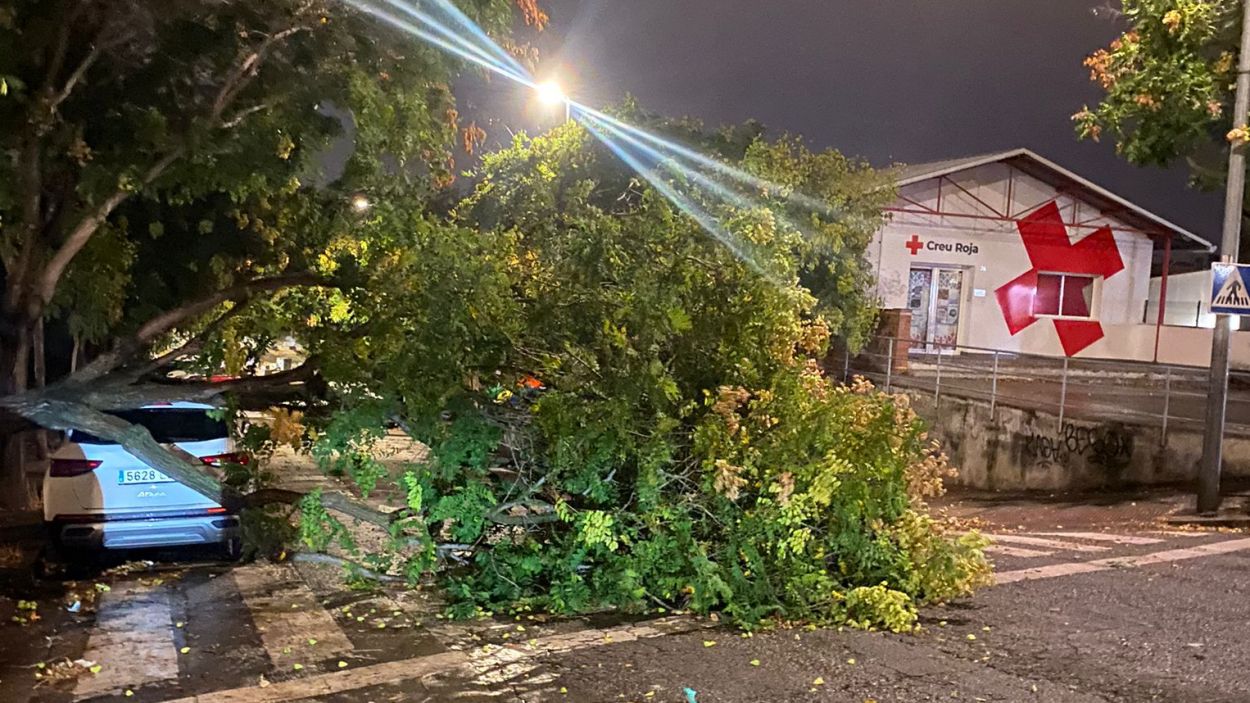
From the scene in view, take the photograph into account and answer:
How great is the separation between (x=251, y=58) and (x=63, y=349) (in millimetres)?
9140

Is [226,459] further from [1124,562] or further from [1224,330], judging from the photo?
[1224,330]

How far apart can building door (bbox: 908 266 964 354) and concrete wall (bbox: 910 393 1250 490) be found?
870 cm

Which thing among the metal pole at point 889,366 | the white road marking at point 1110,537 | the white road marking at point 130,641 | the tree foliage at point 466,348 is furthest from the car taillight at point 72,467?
the metal pole at point 889,366

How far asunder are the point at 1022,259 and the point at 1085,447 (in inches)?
453

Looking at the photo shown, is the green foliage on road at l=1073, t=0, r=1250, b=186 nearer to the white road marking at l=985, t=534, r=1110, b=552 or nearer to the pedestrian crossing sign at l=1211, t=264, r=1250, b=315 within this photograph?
the pedestrian crossing sign at l=1211, t=264, r=1250, b=315

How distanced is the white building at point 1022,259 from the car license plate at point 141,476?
18.4 metres

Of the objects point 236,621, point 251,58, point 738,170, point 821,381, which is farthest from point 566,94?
point 236,621

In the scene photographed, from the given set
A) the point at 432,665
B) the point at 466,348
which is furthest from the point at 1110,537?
the point at 432,665

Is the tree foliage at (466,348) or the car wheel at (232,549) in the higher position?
the tree foliage at (466,348)

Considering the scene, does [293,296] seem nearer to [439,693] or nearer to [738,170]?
[738,170]

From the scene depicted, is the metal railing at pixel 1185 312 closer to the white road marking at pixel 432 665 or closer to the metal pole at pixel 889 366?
the metal pole at pixel 889 366

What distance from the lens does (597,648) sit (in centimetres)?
587

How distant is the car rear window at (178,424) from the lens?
28.1 feet

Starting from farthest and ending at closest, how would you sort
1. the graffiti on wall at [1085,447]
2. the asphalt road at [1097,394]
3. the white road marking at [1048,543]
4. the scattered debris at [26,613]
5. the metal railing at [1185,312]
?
1. the metal railing at [1185,312]
2. the asphalt road at [1097,394]
3. the graffiti on wall at [1085,447]
4. the white road marking at [1048,543]
5. the scattered debris at [26,613]
